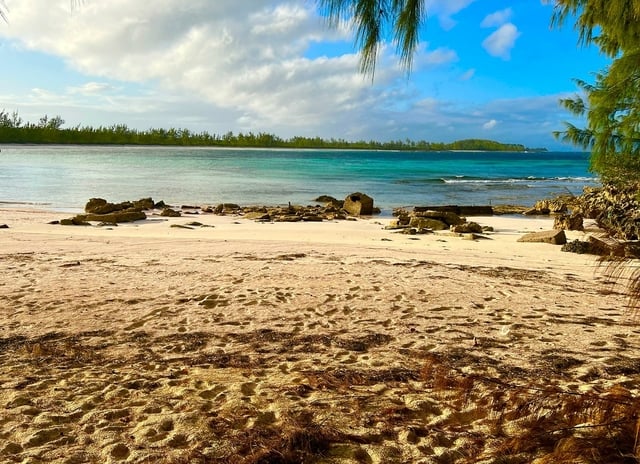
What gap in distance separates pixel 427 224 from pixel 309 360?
10.8 meters

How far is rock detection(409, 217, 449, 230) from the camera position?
47.5ft

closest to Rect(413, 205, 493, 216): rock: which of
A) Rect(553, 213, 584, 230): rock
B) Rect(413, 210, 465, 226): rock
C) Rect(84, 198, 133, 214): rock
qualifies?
Rect(413, 210, 465, 226): rock

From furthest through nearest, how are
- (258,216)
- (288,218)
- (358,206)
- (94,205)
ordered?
(358,206), (94,205), (258,216), (288,218)

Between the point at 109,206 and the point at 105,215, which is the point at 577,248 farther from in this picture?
the point at 109,206

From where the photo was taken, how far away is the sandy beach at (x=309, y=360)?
9.46 feet

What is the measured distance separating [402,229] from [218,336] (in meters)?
9.63

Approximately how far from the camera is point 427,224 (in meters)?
14.5

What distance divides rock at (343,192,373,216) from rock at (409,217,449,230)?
14.2ft

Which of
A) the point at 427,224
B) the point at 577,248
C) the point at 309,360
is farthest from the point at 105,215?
the point at 577,248

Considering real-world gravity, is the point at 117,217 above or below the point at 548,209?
below

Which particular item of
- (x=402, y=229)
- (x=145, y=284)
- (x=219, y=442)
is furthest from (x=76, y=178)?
(x=219, y=442)

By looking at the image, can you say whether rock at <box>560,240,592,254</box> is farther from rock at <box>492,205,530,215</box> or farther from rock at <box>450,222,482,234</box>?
rock at <box>492,205,530,215</box>

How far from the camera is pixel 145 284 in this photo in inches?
270

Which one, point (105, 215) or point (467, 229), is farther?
point (105, 215)
